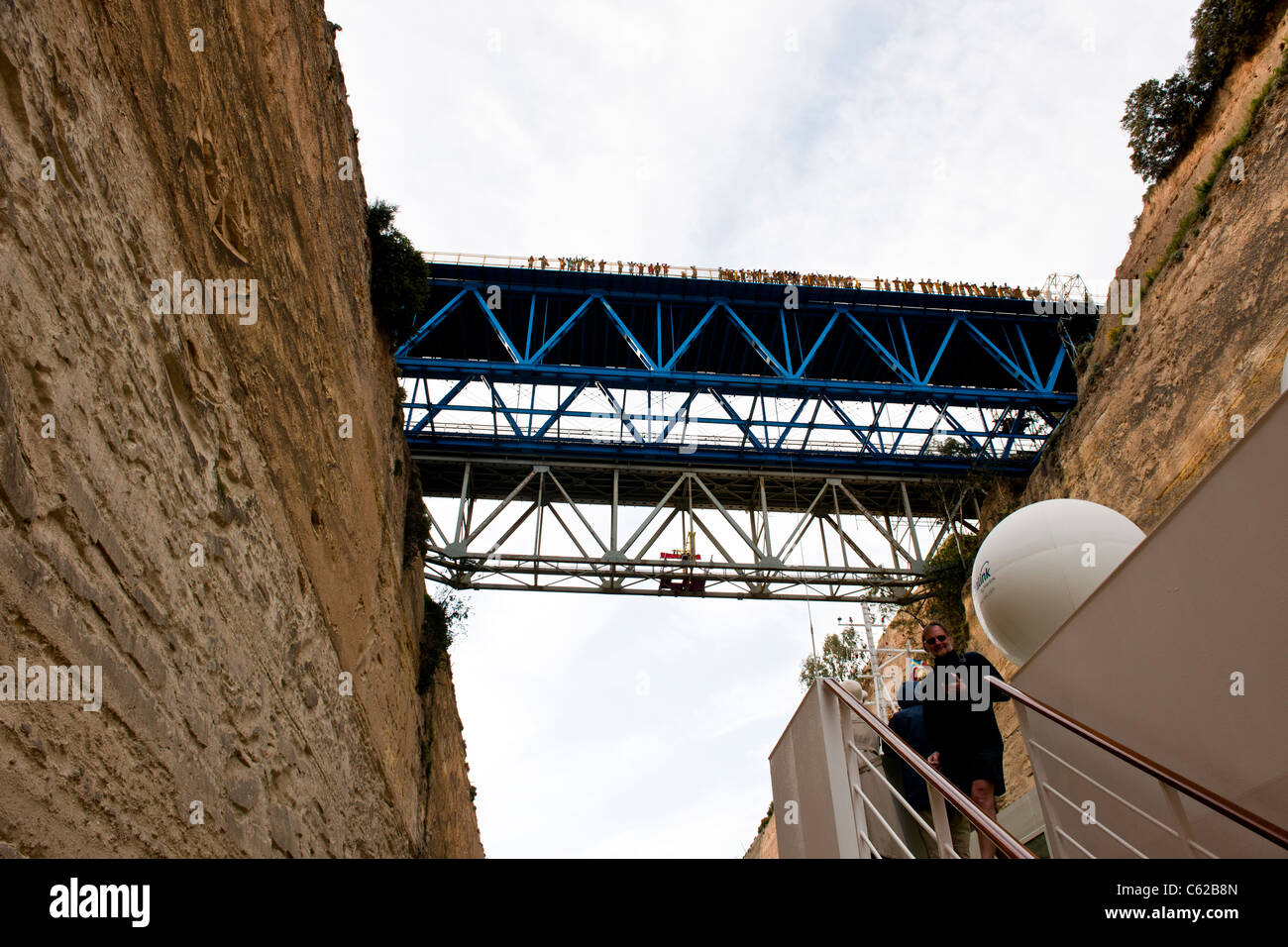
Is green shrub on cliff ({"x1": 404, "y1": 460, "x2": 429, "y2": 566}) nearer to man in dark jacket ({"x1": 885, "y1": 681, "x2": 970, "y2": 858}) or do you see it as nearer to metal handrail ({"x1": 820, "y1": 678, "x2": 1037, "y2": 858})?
man in dark jacket ({"x1": 885, "y1": 681, "x2": 970, "y2": 858})

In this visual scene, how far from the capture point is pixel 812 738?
17.7 feet

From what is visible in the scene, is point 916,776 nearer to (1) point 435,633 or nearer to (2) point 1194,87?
(1) point 435,633

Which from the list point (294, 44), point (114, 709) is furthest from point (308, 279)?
point (114, 709)

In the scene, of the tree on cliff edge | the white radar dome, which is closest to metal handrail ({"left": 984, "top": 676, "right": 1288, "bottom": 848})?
the white radar dome

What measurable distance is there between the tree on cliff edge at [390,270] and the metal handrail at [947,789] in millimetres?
7243

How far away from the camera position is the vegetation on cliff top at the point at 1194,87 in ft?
52.4

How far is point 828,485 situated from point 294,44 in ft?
56.8

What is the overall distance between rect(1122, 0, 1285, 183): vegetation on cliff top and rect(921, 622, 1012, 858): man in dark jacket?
16.8 metres

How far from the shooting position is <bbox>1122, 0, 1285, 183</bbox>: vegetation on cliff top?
52.4 ft

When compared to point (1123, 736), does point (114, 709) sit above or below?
above

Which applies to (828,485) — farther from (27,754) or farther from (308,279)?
(27,754)

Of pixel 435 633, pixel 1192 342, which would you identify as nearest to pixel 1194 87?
pixel 1192 342

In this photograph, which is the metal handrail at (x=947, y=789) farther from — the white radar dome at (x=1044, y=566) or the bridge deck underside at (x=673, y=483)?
the bridge deck underside at (x=673, y=483)

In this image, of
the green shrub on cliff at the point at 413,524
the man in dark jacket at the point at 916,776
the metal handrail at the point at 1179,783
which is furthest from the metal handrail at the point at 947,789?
the green shrub on cliff at the point at 413,524
